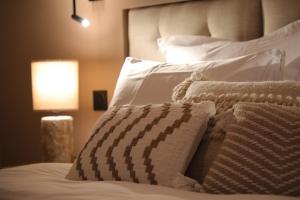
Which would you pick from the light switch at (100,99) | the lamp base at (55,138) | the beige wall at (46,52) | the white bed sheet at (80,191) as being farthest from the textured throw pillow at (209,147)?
the light switch at (100,99)

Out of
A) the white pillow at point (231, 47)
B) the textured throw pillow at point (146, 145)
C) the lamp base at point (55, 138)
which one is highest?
the white pillow at point (231, 47)

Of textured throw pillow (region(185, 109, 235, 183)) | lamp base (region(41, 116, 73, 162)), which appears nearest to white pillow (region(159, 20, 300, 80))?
textured throw pillow (region(185, 109, 235, 183))

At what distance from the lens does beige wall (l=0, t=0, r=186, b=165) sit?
2.54m

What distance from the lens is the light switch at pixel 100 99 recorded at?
8.49ft

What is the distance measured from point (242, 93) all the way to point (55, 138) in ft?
4.12

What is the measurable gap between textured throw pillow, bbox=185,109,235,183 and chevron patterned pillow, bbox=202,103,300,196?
0.09 metres

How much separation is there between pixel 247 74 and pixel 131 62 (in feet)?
2.00

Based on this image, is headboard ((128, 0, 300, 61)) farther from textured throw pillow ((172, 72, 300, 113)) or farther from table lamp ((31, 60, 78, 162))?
textured throw pillow ((172, 72, 300, 113))

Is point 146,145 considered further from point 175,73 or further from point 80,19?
point 80,19

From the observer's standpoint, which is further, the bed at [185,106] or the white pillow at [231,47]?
the white pillow at [231,47]

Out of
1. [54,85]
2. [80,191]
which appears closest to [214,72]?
[80,191]

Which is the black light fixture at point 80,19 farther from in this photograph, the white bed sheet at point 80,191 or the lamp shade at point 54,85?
the white bed sheet at point 80,191

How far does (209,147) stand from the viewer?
1.29m

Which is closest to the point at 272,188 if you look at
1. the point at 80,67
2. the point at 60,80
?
the point at 60,80
